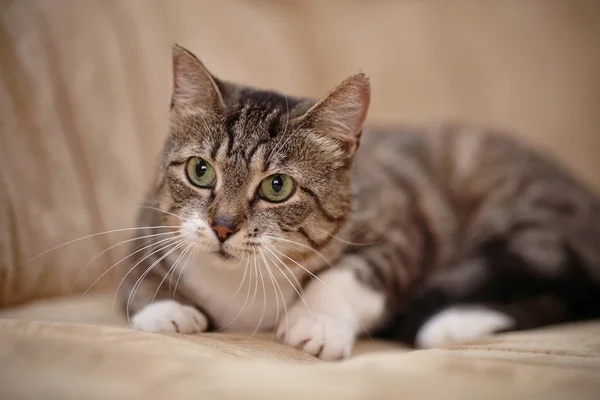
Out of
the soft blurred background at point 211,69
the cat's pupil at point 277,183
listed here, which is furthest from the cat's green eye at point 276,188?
the soft blurred background at point 211,69

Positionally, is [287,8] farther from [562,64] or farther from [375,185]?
[562,64]

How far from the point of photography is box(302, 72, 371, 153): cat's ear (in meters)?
0.99

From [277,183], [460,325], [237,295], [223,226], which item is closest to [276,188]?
[277,183]

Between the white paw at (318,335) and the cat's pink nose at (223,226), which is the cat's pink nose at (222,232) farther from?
the white paw at (318,335)

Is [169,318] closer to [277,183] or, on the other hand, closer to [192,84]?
[277,183]

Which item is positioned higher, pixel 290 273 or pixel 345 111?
pixel 345 111

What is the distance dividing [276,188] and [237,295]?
9.9 inches

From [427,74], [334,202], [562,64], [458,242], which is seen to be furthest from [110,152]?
[562,64]

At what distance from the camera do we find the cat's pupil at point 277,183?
1002 millimetres

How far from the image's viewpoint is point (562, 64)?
2.10m

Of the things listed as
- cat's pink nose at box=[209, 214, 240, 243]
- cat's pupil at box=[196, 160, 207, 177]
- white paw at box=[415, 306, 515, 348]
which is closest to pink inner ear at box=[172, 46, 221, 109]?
cat's pupil at box=[196, 160, 207, 177]

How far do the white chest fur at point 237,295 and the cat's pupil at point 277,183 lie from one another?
179 mm

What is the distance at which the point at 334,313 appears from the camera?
42.6 inches

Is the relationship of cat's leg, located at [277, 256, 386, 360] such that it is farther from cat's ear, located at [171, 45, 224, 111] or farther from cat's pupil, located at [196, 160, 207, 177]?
cat's ear, located at [171, 45, 224, 111]
